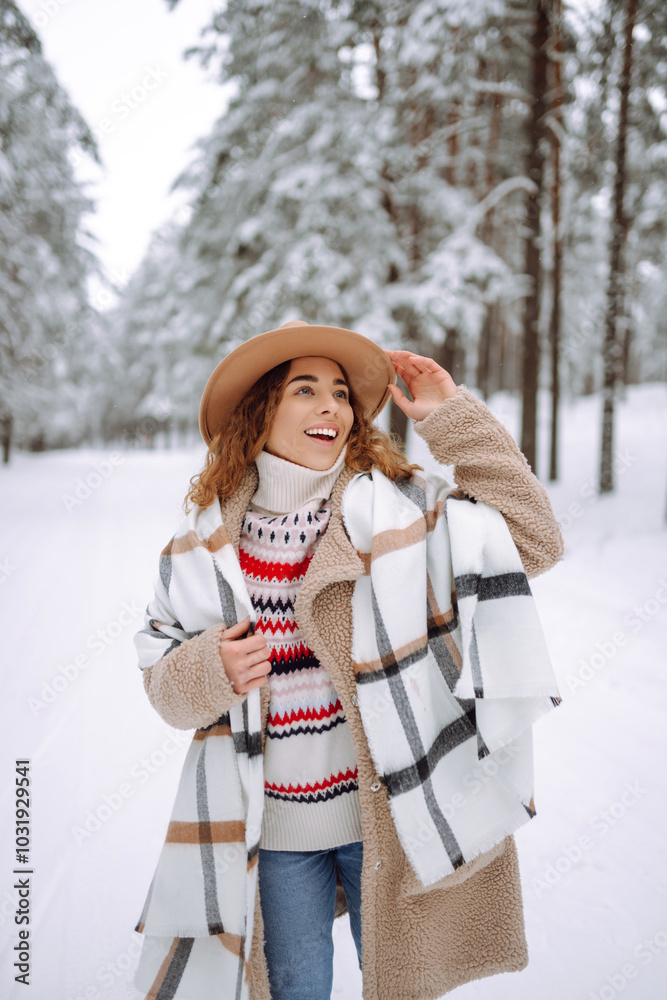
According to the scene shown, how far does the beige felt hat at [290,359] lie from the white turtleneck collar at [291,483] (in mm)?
271

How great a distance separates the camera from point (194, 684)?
54.9 inches

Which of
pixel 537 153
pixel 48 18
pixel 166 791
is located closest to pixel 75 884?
pixel 166 791

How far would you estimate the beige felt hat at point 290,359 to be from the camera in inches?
64.8

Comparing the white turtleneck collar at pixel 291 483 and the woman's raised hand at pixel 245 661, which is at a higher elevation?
the white turtleneck collar at pixel 291 483

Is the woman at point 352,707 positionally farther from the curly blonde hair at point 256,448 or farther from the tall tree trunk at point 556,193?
the tall tree trunk at point 556,193

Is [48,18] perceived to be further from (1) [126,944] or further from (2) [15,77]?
(1) [126,944]

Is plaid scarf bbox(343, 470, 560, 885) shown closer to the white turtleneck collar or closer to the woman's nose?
the white turtleneck collar

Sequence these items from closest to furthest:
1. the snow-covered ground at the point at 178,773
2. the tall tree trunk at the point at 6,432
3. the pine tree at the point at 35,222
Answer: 1. the snow-covered ground at the point at 178,773
2. the pine tree at the point at 35,222
3. the tall tree trunk at the point at 6,432

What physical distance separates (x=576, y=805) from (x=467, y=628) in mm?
2210

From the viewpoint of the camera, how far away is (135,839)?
113 inches

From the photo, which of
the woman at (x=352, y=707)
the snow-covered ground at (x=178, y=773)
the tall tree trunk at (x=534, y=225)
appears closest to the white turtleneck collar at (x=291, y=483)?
the woman at (x=352, y=707)

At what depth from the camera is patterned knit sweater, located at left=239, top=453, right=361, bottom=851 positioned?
150cm

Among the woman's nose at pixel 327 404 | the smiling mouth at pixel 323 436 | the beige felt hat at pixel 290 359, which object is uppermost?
the beige felt hat at pixel 290 359

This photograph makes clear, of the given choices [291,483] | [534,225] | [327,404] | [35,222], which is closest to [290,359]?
[327,404]
